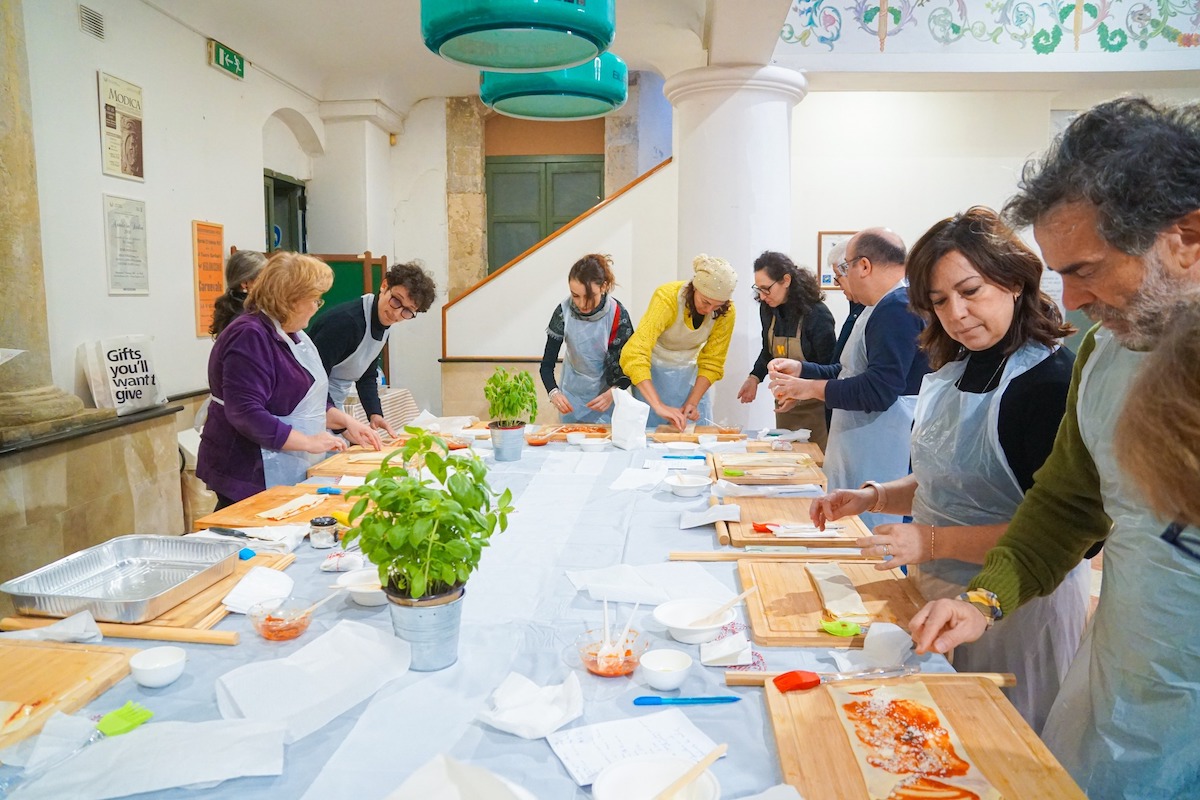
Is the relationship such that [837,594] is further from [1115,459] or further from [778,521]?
[1115,459]

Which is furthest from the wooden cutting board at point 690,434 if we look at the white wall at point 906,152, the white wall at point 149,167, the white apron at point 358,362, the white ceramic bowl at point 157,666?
the white wall at point 906,152

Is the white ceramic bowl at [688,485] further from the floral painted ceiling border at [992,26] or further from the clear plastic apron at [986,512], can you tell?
the floral painted ceiling border at [992,26]

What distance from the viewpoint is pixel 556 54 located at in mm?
2385

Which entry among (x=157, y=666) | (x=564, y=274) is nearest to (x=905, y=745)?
(x=157, y=666)

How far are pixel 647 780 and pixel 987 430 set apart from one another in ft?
3.93

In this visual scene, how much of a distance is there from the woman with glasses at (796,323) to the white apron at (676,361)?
322mm

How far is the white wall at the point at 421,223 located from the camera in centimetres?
830

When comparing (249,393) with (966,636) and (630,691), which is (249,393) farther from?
(966,636)

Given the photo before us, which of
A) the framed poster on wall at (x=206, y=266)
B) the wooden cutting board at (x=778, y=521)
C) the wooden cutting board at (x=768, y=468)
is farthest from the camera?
the framed poster on wall at (x=206, y=266)

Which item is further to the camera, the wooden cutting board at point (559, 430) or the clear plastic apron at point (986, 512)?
the wooden cutting board at point (559, 430)

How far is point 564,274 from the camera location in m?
6.79

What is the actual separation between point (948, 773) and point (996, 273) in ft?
3.81

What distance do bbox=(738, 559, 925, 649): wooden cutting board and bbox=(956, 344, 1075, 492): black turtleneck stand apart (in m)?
0.37

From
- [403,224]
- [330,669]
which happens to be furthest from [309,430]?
[403,224]
